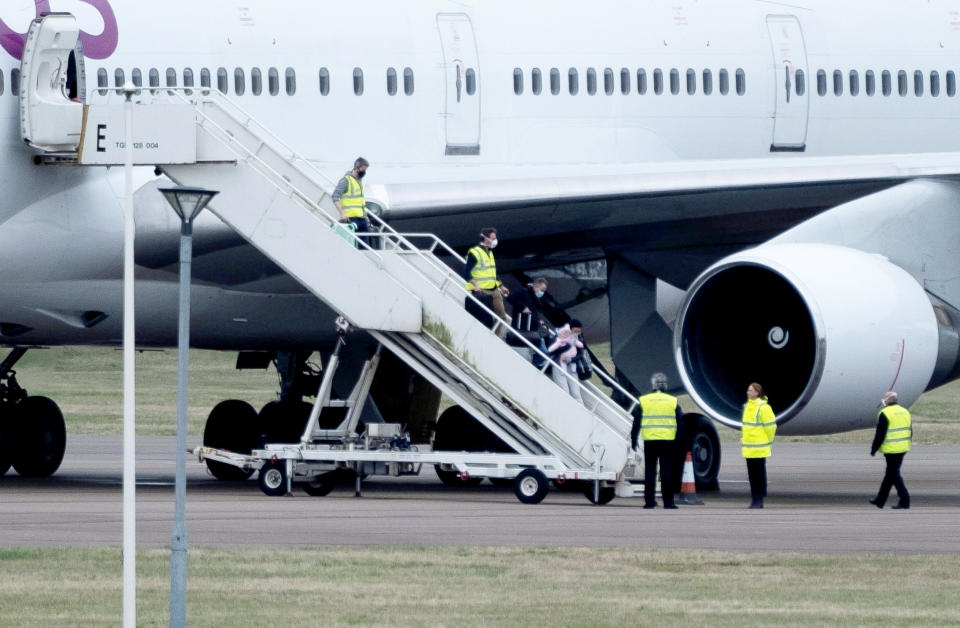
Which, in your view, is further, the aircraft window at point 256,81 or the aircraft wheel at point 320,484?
the aircraft wheel at point 320,484

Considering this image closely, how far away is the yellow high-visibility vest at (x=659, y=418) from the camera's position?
62.5ft

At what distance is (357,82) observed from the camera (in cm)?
2069

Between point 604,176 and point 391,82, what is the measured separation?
8.07 ft

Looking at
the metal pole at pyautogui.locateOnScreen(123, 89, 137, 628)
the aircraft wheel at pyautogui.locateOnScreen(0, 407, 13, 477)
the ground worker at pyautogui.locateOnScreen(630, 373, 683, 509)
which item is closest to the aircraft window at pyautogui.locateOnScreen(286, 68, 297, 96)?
the ground worker at pyautogui.locateOnScreen(630, 373, 683, 509)

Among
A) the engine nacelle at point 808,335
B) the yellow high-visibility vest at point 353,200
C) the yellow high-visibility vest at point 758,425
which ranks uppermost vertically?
the yellow high-visibility vest at point 353,200

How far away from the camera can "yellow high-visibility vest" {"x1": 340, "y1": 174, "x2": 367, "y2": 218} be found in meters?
19.4

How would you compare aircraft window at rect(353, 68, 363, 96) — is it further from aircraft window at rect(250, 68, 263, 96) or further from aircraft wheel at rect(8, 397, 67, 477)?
aircraft wheel at rect(8, 397, 67, 477)

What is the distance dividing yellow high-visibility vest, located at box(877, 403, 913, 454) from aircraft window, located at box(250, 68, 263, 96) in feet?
22.9

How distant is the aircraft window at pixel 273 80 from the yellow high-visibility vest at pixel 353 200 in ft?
4.82

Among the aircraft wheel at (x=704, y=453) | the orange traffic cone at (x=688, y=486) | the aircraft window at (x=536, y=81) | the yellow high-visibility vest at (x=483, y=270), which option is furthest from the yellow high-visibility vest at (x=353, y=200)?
the aircraft wheel at (x=704, y=453)

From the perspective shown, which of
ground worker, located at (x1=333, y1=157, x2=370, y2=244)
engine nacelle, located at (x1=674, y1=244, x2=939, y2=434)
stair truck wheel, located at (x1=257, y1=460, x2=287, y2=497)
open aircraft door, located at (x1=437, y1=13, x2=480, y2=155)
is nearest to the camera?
engine nacelle, located at (x1=674, y1=244, x2=939, y2=434)

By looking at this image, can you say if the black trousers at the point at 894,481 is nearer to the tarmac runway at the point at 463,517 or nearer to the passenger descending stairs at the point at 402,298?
the tarmac runway at the point at 463,517

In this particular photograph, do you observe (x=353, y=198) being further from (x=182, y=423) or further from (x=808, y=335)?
(x=182, y=423)

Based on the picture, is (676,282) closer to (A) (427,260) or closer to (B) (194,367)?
(A) (427,260)
